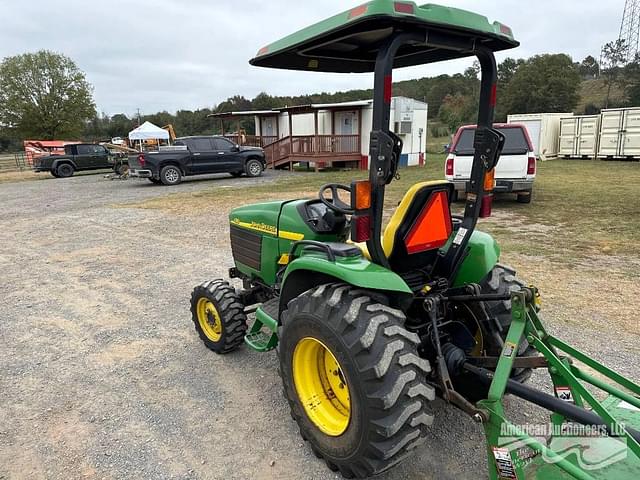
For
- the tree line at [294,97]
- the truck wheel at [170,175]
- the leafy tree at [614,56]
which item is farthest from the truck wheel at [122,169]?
the leafy tree at [614,56]

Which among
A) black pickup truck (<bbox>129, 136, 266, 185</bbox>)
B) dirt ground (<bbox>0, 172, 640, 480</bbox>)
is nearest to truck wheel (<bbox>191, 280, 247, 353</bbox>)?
dirt ground (<bbox>0, 172, 640, 480</bbox>)

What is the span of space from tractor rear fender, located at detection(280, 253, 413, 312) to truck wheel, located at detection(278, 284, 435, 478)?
0.09 metres

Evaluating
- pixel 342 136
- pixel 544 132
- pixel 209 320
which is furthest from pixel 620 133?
pixel 209 320

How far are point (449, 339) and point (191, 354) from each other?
213cm

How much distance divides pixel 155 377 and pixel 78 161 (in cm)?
2229

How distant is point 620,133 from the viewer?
19.7 metres

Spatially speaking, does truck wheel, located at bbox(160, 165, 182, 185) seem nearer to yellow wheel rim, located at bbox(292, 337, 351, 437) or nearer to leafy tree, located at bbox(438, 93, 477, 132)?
yellow wheel rim, located at bbox(292, 337, 351, 437)

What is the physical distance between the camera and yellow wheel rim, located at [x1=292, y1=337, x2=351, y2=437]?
2453 mm

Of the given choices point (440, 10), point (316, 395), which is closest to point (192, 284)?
point (316, 395)

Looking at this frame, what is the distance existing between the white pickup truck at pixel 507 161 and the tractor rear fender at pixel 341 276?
6.97 m

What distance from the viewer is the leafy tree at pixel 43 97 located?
123ft

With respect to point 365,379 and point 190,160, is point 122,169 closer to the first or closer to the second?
point 190,160

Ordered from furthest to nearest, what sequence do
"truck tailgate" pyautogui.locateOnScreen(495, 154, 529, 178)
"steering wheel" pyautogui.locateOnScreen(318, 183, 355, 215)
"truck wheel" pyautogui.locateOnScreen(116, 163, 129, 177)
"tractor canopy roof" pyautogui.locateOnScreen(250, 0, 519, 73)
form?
"truck wheel" pyautogui.locateOnScreen(116, 163, 129, 177)
"truck tailgate" pyautogui.locateOnScreen(495, 154, 529, 178)
"steering wheel" pyautogui.locateOnScreen(318, 183, 355, 215)
"tractor canopy roof" pyautogui.locateOnScreen(250, 0, 519, 73)

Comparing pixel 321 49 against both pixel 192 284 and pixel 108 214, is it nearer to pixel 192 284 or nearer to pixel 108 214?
pixel 192 284
